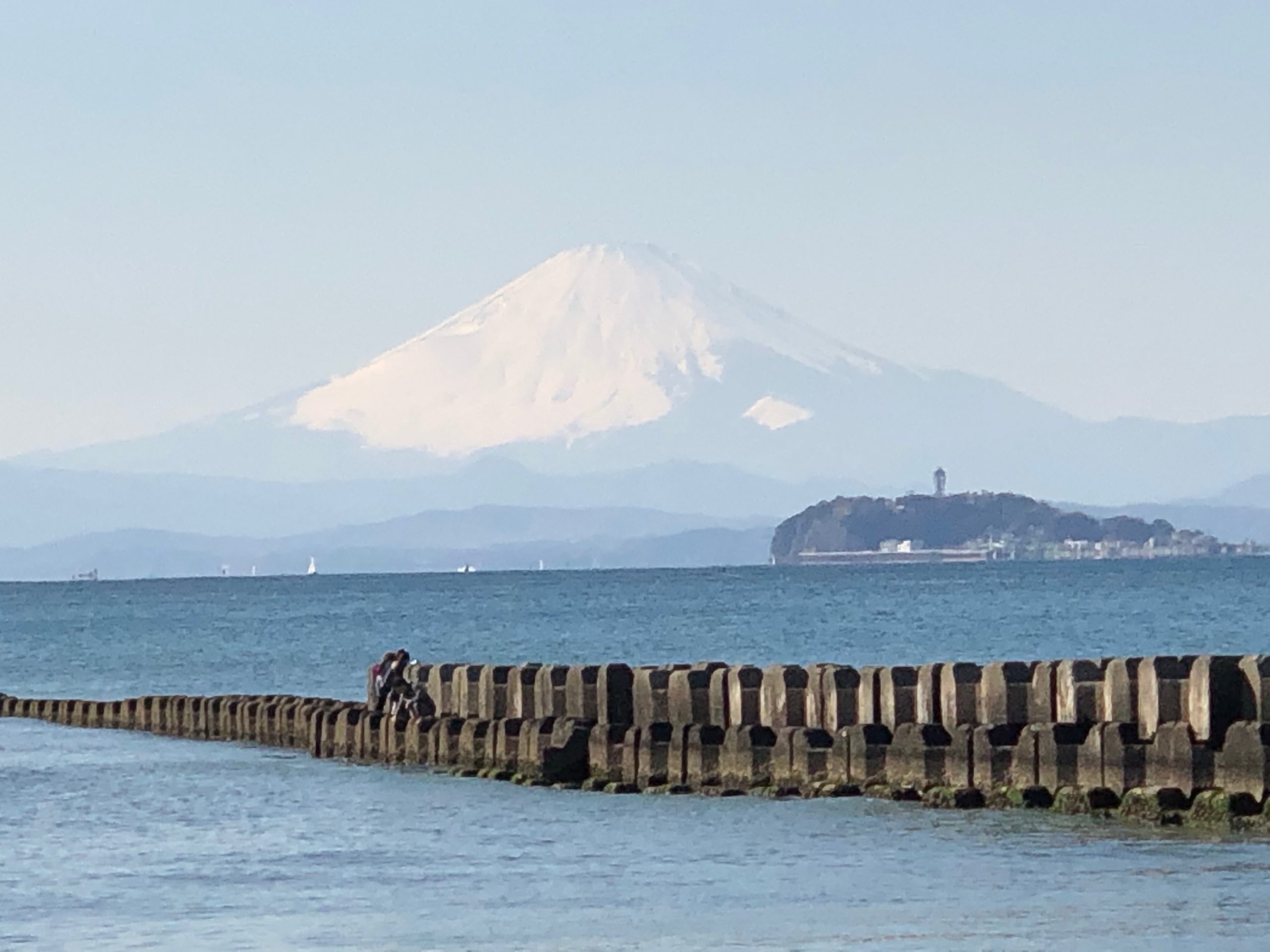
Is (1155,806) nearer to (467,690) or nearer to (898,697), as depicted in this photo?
(898,697)

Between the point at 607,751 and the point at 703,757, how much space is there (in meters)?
1.89

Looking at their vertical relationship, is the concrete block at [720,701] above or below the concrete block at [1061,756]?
above

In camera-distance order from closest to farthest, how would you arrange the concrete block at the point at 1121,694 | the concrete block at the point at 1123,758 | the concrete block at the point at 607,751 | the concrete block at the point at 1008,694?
the concrete block at the point at 1123,758 → the concrete block at the point at 1121,694 → the concrete block at the point at 1008,694 → the concrete block at the point at 607,751

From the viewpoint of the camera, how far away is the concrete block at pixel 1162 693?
27.3m

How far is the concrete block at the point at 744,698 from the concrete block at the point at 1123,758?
6069 mm

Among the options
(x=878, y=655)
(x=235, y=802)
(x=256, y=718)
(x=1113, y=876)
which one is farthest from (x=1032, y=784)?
(x=878, y=655)

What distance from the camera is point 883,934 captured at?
21.5 m

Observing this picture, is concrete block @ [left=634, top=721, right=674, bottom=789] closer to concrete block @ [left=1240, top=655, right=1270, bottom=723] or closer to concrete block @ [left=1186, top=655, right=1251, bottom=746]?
concrete block @ [left=1186, top=655, right=1251, bottom=746]

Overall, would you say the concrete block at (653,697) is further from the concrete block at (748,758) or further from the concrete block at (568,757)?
the concrete block at (748,758)

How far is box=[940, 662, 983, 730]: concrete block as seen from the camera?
29906mm

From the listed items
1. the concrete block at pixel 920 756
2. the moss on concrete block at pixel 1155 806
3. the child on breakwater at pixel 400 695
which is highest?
the child on breakwater at pixel 400 695

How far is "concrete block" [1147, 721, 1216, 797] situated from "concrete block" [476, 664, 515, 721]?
42.3 ft

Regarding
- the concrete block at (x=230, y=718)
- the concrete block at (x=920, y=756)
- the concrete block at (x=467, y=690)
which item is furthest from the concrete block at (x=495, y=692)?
the concrete block at (x=230, y=718)

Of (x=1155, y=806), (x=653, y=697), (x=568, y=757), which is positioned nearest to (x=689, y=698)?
(x=653, y=697)
